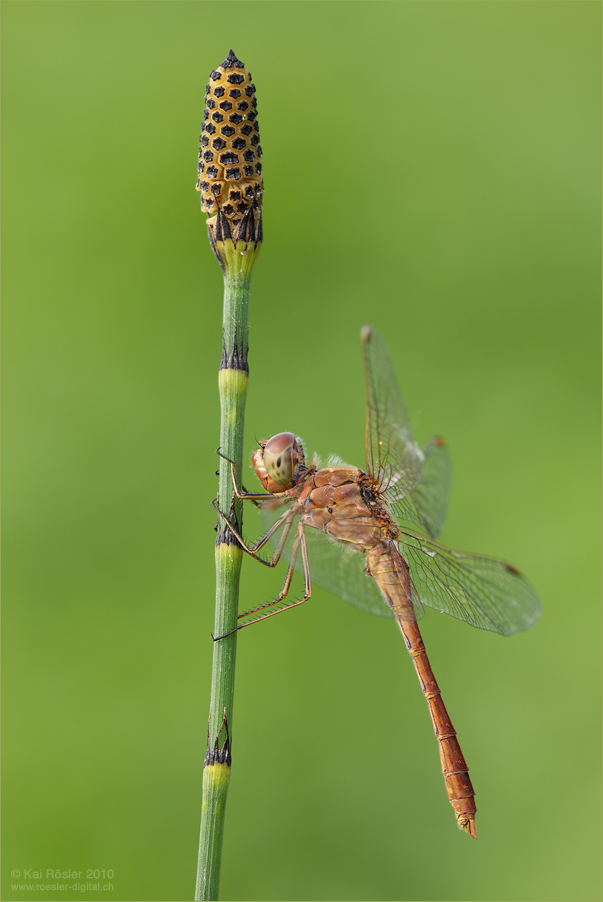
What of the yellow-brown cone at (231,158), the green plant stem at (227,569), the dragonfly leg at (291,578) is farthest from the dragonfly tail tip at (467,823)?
the yellow-brown cone at (231,158)

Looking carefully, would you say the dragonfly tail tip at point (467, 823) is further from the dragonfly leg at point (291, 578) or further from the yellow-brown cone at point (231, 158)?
the yellow-brown cone at point (231, 158)

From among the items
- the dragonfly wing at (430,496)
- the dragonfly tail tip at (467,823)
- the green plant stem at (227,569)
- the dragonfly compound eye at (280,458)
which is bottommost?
the dragonfly tail tip at (467,823)

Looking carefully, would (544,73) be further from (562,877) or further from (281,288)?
(562,877)

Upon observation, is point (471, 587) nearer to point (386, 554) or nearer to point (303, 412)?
point (386, 554)

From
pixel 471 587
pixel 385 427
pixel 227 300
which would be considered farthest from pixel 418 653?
pixel 227 300

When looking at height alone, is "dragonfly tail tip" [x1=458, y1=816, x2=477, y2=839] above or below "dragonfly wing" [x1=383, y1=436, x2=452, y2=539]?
below

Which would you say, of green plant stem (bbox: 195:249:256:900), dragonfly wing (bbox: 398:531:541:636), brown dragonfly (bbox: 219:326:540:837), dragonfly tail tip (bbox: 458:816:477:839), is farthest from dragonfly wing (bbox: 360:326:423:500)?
dragonfly tail tip (bbox: 458:816:477:839)

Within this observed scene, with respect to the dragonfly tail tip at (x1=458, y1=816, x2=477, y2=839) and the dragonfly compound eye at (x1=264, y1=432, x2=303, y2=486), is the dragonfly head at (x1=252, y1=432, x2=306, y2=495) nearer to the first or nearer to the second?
the dragonfly compound eye at (x1=264, y1=432, x2=303, y2=486)

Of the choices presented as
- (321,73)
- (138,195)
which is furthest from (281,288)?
(321,73)
